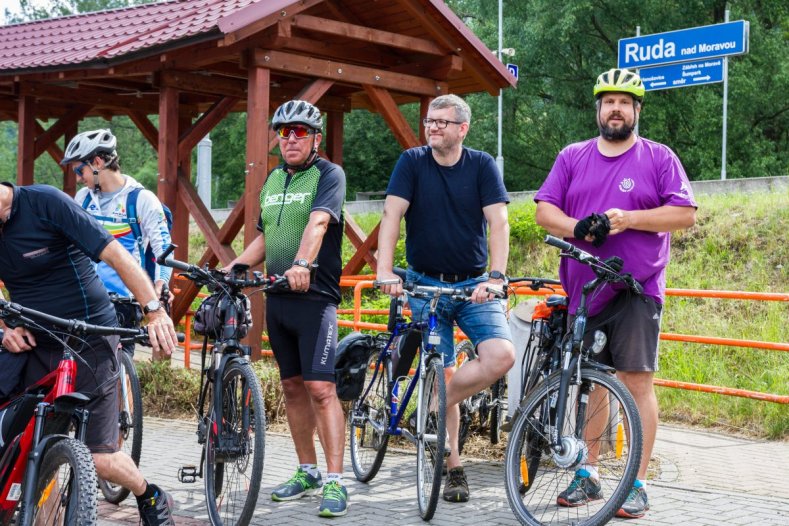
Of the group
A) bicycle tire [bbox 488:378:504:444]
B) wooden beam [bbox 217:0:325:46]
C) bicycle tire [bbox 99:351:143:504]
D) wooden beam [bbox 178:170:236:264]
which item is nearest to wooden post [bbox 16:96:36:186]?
wooden beam [bbox 178:170:236:264]

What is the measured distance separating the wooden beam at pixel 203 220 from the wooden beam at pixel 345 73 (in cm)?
185

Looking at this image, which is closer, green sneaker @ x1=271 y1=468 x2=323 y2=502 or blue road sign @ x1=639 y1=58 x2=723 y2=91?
green sneaker @ x1=271 y1=468 x2=323 y2=502

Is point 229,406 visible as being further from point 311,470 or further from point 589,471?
point 589,471

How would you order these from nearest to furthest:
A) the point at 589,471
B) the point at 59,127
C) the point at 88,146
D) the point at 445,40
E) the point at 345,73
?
the point at 589,471 → the point at 88,146 → the point at 345,73 → the point at 445,40 → the point at 59,127

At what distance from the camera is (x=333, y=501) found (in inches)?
225

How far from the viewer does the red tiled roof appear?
1112 cm

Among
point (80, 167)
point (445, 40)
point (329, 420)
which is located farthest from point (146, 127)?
point (329, 420)

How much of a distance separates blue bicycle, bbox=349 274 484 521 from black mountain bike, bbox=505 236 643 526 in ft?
1.44

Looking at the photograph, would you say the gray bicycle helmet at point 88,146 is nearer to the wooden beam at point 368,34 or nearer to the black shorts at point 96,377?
the black shorts at point 96,377

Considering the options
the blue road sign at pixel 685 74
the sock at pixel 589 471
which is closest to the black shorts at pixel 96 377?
the sock at pixel 589 471

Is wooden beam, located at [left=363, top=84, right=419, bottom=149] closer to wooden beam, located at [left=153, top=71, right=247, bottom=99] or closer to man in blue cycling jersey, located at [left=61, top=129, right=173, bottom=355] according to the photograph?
wooden beam, located at [left=153, top=71, right=247, bottom=99]

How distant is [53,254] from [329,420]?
198 cm

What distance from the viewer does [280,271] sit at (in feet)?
20.0

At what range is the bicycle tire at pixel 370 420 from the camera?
6.45m
